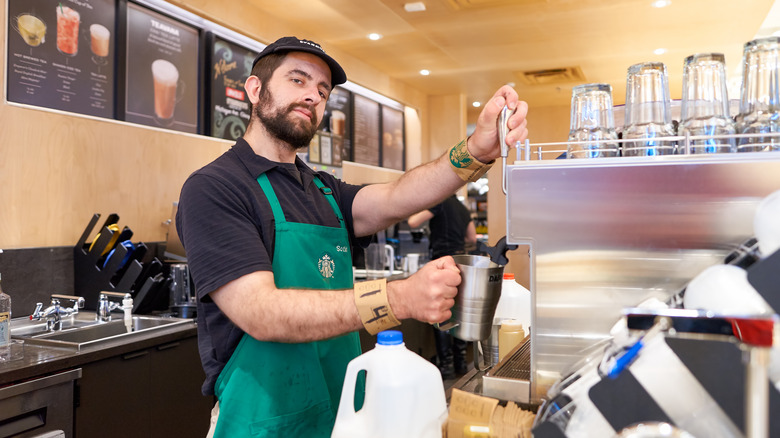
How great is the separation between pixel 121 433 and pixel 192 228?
1342 mm

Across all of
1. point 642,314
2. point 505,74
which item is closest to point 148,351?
point 642,314

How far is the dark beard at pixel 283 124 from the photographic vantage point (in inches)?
65.8

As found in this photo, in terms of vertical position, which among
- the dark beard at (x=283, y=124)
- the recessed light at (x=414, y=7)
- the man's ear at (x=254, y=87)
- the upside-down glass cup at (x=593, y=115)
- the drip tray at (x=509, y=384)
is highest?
the recessed light at (x=414, y=7)

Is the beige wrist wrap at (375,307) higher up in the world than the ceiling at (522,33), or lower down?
lower down

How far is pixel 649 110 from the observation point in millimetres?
1020

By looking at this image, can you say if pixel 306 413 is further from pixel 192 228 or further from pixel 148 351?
pixel 148 351

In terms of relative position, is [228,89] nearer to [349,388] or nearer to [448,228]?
[448,228]

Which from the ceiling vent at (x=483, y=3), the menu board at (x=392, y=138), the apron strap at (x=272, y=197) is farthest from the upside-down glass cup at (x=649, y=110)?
the menu board at (x=392, y=138)

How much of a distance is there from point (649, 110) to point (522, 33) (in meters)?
4.72

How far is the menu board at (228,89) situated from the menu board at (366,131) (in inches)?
74.1

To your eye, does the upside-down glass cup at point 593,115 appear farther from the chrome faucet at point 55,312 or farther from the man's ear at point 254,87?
the chrome faucet at point 55,312

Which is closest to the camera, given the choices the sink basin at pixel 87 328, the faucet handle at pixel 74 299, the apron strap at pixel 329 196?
the apron strap at pixel 329 196

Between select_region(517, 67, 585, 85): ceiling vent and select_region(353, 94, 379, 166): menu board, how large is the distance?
1881mm

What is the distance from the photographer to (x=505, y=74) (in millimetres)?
7047
